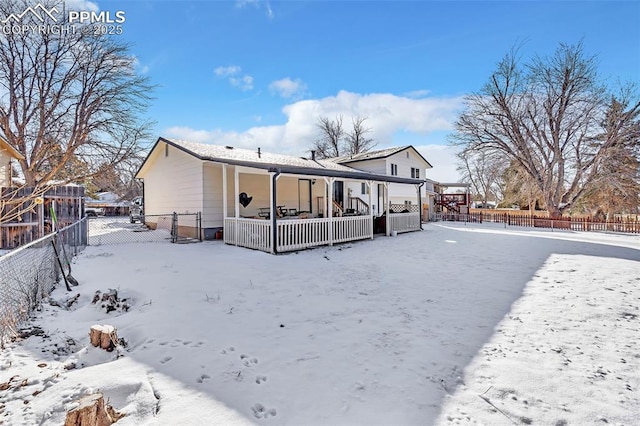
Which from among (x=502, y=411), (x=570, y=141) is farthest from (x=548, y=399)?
(x=570, y=141)

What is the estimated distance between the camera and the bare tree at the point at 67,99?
16.4 metres

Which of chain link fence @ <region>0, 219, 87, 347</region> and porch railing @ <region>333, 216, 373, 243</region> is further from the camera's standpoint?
porch railing @ <region>333, 216, 373, 243</region>

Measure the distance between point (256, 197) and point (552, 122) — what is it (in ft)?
76.0

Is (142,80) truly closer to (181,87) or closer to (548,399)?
(181,87)

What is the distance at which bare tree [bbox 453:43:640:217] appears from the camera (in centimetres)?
2172

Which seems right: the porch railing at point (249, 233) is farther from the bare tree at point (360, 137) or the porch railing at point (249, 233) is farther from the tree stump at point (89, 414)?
the bare tree at point (360, 137)

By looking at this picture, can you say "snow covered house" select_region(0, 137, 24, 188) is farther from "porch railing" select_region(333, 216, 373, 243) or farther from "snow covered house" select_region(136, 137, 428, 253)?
"porch railing" select_region(333, 216, 373, 243)

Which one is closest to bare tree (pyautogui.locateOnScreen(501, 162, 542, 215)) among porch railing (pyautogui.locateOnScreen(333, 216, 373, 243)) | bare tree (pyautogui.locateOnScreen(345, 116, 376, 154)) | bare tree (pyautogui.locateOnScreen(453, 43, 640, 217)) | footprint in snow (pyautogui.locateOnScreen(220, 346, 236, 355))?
bare tree (pyautogui.locateOnScreen(453, 43, 640, 217))

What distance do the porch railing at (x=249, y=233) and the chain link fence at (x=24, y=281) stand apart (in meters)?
4.82

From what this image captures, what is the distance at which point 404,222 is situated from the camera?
16047mm

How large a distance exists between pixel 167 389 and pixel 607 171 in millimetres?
27468

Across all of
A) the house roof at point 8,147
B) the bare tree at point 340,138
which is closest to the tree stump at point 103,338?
the house roof at point 8,147

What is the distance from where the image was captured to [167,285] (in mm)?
5965

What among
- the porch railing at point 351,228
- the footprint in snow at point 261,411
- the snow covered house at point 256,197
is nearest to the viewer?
the footprint in snow at point 261,411
